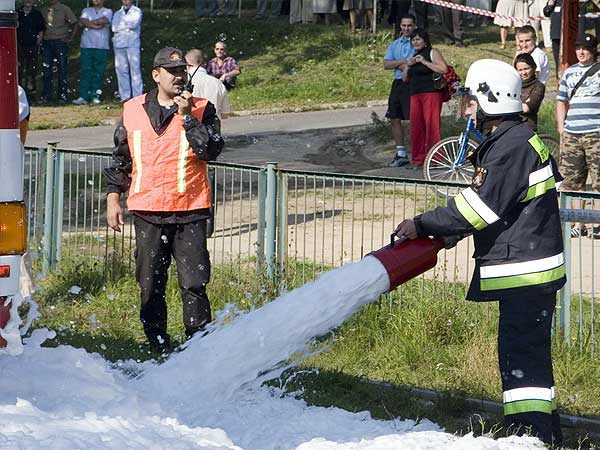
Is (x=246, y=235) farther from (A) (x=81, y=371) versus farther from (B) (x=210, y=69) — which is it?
(B) (x=210, y=69)

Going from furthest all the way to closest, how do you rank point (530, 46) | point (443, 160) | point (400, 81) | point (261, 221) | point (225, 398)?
1. point (400, 81)
2. point (443, 160)
3. point (530, 46)
4. point (261, 221)
5. point (225, 398)

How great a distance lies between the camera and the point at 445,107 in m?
20.9

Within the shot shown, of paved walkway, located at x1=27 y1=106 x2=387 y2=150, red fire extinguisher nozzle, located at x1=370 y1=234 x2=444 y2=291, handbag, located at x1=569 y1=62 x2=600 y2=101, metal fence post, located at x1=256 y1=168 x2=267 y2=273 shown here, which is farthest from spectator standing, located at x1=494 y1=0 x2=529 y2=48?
red fire extinguisher nozzle, located at x1=370 y1=234 x2=444 y2=291

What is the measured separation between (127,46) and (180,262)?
16.0 m

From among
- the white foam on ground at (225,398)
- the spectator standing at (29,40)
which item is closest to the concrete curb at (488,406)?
the white foam on ground at (225,398)

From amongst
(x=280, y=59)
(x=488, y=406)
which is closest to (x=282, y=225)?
(x=488, y=406)

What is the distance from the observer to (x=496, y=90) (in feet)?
22.2

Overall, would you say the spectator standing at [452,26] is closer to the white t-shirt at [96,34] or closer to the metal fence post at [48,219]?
the white t-shirt at [96,34]

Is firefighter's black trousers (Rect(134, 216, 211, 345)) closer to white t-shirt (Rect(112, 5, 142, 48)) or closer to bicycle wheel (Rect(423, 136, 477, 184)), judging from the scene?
bicycle wheel (Rect(423, 136, 477, 184))

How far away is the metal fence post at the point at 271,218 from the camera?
10000 millimetres

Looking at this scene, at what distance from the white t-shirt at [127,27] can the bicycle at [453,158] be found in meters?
10.0

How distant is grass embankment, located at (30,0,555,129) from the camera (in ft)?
81.1

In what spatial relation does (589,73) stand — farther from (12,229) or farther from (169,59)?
(12,229)

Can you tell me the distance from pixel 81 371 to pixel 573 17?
9968mm
